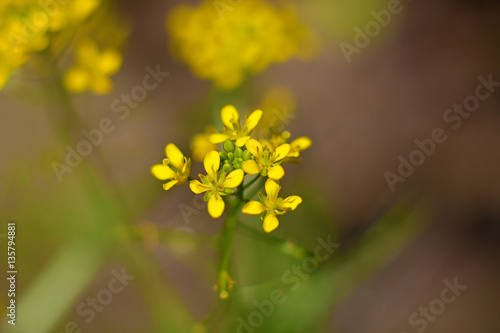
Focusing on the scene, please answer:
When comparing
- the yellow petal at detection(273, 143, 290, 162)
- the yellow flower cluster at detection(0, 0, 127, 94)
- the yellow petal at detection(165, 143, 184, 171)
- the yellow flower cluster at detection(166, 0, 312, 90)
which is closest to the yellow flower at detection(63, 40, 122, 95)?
the yellow flower cluster at detection(0, 0, 127, 94)

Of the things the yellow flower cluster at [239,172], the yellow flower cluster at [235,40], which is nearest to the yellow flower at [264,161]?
the yellow flower cluster at [239,172]

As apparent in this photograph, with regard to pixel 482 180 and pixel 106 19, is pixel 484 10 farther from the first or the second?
pixel 106 19

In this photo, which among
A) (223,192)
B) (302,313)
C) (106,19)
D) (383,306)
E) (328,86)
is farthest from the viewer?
(328,86)

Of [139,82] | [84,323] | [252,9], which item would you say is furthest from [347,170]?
[84,323]

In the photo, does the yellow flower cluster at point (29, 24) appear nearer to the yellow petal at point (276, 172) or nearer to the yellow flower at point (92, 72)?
the yellow flower at point (92, 72)

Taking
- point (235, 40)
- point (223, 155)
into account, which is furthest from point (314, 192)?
point (223, 155)

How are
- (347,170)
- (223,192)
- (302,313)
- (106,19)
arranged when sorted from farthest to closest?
(347,170)
(106,19)
(302,313)
(223,192)

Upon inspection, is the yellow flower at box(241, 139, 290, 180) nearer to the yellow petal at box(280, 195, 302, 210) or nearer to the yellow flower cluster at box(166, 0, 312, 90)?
the yellow petal at box(280, 195, 302, 210)
